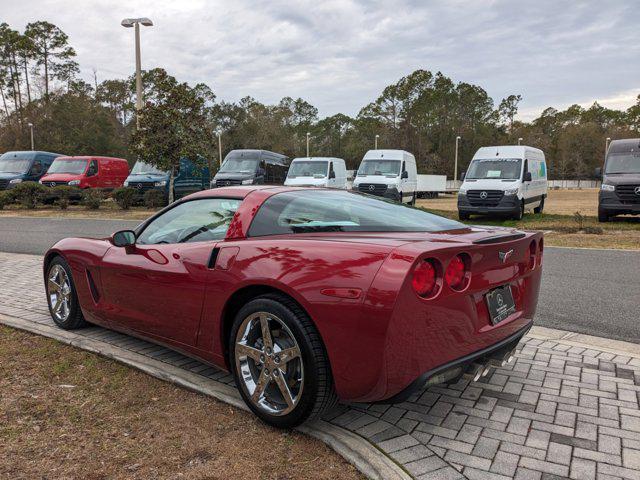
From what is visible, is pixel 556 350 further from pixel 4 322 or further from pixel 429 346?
pixel 4 322

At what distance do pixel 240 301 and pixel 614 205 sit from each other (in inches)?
584

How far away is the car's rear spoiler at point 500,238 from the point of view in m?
Answer: 2.91

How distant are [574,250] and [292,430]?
890cm

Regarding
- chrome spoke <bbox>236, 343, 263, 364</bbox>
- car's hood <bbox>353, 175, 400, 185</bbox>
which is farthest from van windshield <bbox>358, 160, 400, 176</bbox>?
chrome spoke <bbox>236, 343, 263, 364</bbox>

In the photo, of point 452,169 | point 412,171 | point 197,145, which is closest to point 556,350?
point 197,145

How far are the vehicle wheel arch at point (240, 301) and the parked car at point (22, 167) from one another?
25175 millimetres

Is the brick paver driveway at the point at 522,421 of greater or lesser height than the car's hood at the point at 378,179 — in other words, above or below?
below

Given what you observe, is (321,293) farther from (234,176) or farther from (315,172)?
(234,176)

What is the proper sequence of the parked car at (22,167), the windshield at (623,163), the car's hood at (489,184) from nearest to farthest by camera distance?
1. the windshield at (623,163)
2. the car's hood at (489,184)
3. the parked car at (22,167)

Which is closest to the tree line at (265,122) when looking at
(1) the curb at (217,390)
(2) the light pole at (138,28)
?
(2) the light pole at (138,28)

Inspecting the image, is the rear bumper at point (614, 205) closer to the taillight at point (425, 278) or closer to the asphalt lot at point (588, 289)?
the asphalt lot at point (588, 289)

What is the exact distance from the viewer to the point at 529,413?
10.5 feet

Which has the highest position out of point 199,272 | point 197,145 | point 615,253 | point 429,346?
point 197,145

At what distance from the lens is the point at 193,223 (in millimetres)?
3898
